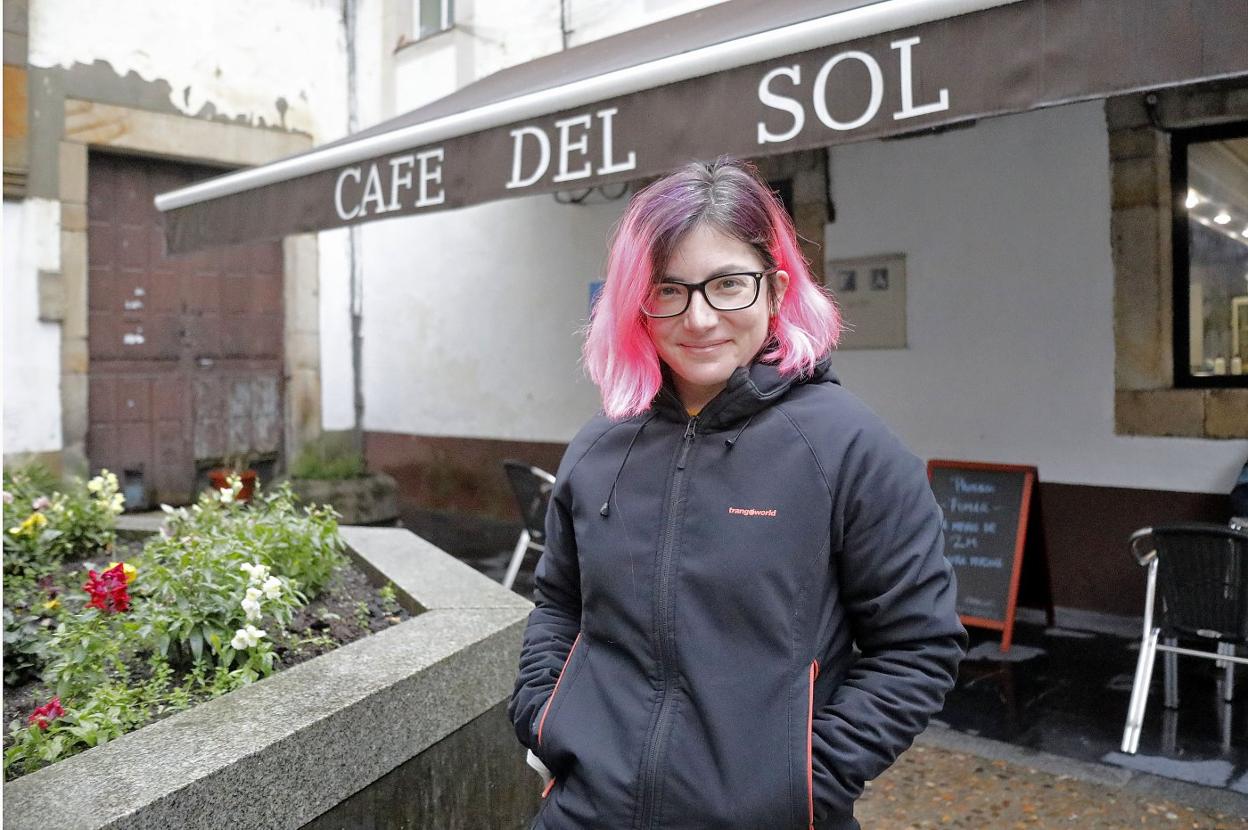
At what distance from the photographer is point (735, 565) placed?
4.68ft

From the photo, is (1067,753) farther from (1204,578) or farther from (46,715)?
(46,715)

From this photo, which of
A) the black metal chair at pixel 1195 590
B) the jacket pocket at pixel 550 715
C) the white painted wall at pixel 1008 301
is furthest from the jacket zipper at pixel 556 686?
the white painted wall at pixel 1008 301

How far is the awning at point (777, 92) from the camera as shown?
2770mm

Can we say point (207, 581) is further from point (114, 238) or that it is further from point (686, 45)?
point (114, 238)

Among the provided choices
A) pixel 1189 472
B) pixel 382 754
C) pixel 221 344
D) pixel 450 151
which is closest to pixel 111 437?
pixel 221 344

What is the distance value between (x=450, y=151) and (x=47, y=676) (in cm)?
266

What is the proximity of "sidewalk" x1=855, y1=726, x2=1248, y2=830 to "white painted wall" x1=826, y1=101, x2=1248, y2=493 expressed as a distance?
2294 millimetres

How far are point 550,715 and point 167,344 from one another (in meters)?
8.78

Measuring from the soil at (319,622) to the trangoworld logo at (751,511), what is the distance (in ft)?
7.16

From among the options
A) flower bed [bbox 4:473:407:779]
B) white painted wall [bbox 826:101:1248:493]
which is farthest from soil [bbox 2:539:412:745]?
white painted wall [bbox 826:101:1248:493]

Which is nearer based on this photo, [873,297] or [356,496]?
[873,297]

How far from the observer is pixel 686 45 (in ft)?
15.5

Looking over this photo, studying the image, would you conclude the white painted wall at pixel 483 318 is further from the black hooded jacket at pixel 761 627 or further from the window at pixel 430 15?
the black hooded jacket at pixel 761 627

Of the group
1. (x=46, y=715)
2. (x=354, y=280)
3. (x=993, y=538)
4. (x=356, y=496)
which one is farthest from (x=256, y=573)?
(x=354, y=280)
